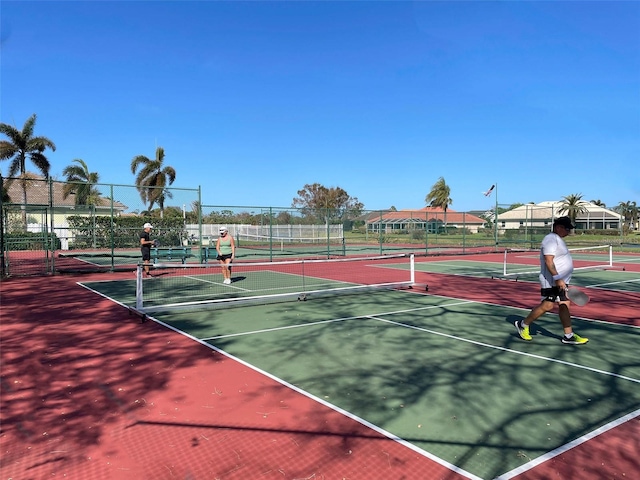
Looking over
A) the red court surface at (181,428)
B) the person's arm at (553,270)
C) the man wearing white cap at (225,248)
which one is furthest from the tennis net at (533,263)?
the red court surface at (181,428)

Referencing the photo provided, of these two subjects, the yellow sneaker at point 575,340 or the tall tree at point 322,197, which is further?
the tall tree at point 322,197

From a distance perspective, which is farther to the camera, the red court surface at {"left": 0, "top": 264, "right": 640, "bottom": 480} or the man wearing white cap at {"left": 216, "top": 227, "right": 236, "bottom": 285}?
the man wearing white cap at {"left": 216, "top": 227, "right": 236, "bottom": 285}

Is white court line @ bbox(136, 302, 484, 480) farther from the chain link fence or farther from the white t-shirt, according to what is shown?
the chain link fence

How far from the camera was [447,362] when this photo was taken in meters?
5.78

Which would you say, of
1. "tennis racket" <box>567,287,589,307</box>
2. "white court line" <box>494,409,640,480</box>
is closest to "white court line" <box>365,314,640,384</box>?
"white court line" <box>494,409,640,480</box>

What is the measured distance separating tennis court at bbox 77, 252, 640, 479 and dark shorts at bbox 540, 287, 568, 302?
0.73 meters

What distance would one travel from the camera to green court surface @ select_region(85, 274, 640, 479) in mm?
3857

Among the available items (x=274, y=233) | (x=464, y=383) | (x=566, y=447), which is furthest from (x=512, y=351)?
(x=274, y=233)

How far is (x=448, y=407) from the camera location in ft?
14.5

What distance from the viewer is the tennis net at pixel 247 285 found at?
31.8ft

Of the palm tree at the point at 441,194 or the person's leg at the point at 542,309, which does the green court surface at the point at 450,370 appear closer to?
the person's leg at the point at 542,309

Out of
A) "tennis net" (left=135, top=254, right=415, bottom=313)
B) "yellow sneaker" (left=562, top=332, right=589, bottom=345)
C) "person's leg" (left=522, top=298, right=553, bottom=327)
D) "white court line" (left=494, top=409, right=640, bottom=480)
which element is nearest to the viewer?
"white court line" (left=494, top=409, right=640, bottom=480)

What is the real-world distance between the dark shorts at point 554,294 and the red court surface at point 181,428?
7.87 feet

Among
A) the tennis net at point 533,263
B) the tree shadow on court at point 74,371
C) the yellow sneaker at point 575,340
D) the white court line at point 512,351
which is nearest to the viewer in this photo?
the tree shadow on court at point 74,371
